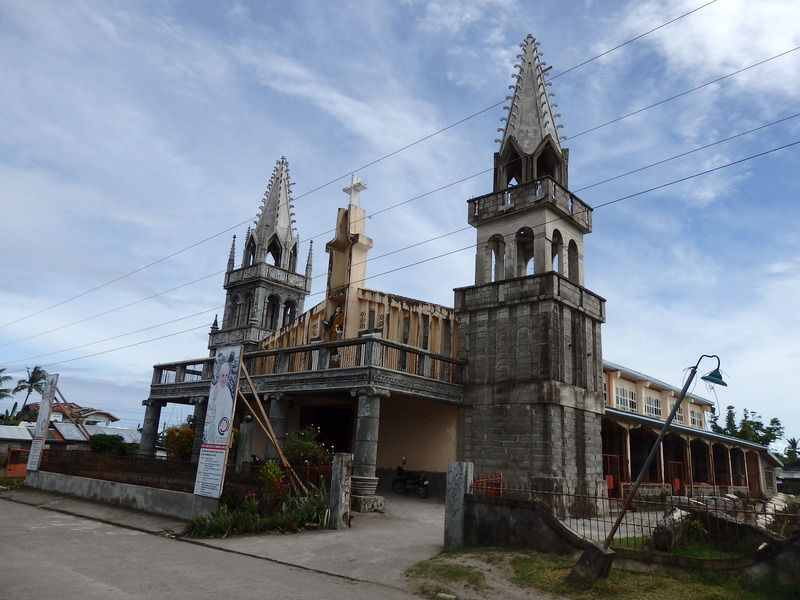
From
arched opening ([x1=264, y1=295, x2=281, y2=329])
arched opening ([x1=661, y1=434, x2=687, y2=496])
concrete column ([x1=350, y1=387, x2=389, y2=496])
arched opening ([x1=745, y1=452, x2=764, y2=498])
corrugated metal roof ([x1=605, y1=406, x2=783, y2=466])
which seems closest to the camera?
concrete column ([x1=350, y1=387, x2=389, y2=496])

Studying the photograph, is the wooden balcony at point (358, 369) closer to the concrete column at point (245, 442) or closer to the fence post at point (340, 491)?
the concrete column at point (245, 442)

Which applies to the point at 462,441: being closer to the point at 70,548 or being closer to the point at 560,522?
the point at 560,522

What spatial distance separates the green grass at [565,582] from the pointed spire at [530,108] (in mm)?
17027

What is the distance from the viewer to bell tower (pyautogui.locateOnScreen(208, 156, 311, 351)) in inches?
1864

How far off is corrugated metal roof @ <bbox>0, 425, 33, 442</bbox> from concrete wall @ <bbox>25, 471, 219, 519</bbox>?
712 inches

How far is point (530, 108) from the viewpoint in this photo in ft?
80.7

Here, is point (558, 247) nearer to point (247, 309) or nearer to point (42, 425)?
point (42, 425)

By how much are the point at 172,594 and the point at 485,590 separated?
469 cm

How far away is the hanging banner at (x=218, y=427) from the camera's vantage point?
1527 centimetres

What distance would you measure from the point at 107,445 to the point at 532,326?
20775 millimetres

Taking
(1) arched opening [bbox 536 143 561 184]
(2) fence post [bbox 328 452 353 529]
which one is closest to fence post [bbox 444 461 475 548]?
(2) fence post [bbox 328 452 353 529]

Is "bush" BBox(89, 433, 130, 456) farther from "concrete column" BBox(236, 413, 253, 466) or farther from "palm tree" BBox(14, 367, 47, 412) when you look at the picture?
"palm tree" BBox(14, 367, 47, 412)

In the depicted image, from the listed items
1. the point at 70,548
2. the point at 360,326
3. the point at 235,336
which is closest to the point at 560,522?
the point at 70,548

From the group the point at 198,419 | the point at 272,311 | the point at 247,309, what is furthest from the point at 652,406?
the point at 247,309
